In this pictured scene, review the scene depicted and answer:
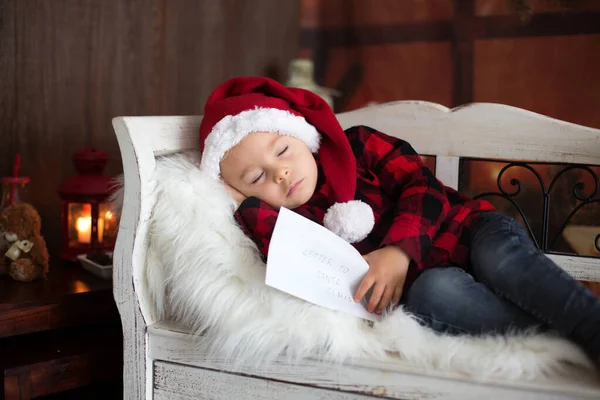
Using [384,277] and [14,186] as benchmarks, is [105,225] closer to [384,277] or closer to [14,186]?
[14,186]

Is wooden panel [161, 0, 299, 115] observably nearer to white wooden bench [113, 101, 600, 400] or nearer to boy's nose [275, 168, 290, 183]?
white wooden bench [113, 101, 600, 400]

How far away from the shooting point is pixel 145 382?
3.43 feet

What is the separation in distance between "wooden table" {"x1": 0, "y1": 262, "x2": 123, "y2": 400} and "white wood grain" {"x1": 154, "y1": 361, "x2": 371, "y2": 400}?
0.20 metres

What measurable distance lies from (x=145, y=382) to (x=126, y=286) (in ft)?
0.53

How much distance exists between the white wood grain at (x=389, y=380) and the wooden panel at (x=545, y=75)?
127cm

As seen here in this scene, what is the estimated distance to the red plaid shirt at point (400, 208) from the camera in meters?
1.06

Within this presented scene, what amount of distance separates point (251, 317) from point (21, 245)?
63cm

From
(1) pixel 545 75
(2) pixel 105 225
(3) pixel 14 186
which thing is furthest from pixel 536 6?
(3) pixel 14 186

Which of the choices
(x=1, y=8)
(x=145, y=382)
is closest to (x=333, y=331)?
(x=145, y=382)

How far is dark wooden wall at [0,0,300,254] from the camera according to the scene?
4.93 feet

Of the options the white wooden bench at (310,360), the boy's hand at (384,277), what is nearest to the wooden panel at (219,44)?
the white wooden bench at (310,360)

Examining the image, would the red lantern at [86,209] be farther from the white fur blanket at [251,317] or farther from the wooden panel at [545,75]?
the wooden panel at [545,75]

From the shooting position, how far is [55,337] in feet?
4.16

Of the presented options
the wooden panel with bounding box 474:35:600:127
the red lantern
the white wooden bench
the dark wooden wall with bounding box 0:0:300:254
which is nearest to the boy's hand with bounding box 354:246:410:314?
the white wooden bench
